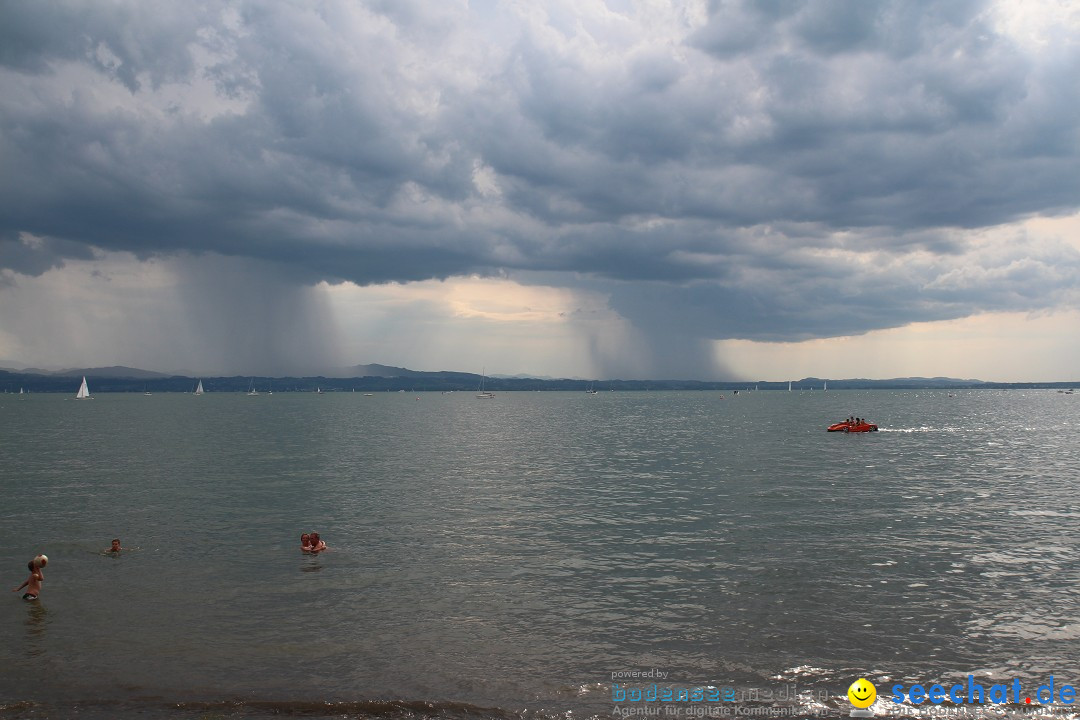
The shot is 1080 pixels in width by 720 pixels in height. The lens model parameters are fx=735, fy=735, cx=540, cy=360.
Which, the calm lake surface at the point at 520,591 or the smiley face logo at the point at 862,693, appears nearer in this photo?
the smiley face logo at the point at 862,693

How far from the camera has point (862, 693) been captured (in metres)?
19.1

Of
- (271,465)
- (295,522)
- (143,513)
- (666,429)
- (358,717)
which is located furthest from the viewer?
(666,429)

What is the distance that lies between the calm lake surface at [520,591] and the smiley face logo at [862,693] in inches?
10.1

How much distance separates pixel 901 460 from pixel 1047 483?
65.2ft

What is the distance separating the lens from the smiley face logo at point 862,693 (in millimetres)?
18594

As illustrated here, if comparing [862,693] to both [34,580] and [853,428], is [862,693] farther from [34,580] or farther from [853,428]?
[853,428]

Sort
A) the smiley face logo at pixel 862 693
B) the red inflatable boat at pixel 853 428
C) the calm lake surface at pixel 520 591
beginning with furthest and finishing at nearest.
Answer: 1. the red inflatable boat at pixel 853 428
2. the calm lake surface at pixel 520 591
3. the smiley face logo at pixel 862 693

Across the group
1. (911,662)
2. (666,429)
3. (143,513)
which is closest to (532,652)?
(911,662)

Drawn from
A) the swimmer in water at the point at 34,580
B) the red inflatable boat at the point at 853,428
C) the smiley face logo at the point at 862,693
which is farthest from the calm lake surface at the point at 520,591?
the red inflatable boat at the point at 853,428

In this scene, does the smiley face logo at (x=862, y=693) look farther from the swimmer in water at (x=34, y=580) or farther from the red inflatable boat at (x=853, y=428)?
the red inflatable boat at (x=853, y=428)

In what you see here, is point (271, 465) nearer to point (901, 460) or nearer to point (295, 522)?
point (295, 522)

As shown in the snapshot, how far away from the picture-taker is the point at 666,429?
139 m

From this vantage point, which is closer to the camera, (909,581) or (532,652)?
(532,652)

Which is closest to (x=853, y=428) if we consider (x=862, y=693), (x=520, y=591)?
(x=520, y=591)
